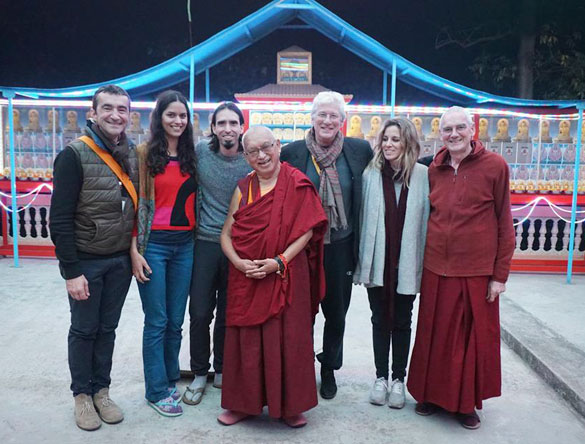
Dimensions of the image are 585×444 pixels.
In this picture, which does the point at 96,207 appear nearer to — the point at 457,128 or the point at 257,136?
the point at 257,136

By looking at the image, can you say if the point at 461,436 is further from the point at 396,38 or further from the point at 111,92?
the point at 396,38

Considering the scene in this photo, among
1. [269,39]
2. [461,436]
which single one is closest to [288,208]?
[461,436]

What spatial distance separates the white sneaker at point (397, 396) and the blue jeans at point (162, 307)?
4.24ft

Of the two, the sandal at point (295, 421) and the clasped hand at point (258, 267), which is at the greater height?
the clasped hand at point (258, 267)

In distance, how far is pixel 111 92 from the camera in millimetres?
2518

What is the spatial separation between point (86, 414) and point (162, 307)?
0.66 m

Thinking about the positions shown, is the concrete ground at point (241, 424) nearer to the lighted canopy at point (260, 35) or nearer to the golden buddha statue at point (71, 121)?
the lighted canopy at point (260, 35)

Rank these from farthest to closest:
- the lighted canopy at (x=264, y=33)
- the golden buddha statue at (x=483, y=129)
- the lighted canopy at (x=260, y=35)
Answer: the golden buddha statue at (x=483, y=129)
the lighted canopy at (x=264, y=33)
the lighted canopy at (x=260, y=35)

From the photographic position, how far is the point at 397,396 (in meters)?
2.95

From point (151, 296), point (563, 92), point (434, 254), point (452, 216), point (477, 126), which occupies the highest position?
point (563, 92)

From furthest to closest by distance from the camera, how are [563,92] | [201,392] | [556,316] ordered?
1. [563,92]
2. [556,316]
3. [201,392]

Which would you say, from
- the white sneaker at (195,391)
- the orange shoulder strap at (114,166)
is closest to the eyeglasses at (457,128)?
the orange shoulder strap at (114,166)

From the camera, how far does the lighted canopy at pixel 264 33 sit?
6285 mm

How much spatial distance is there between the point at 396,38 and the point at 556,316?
8427mm
